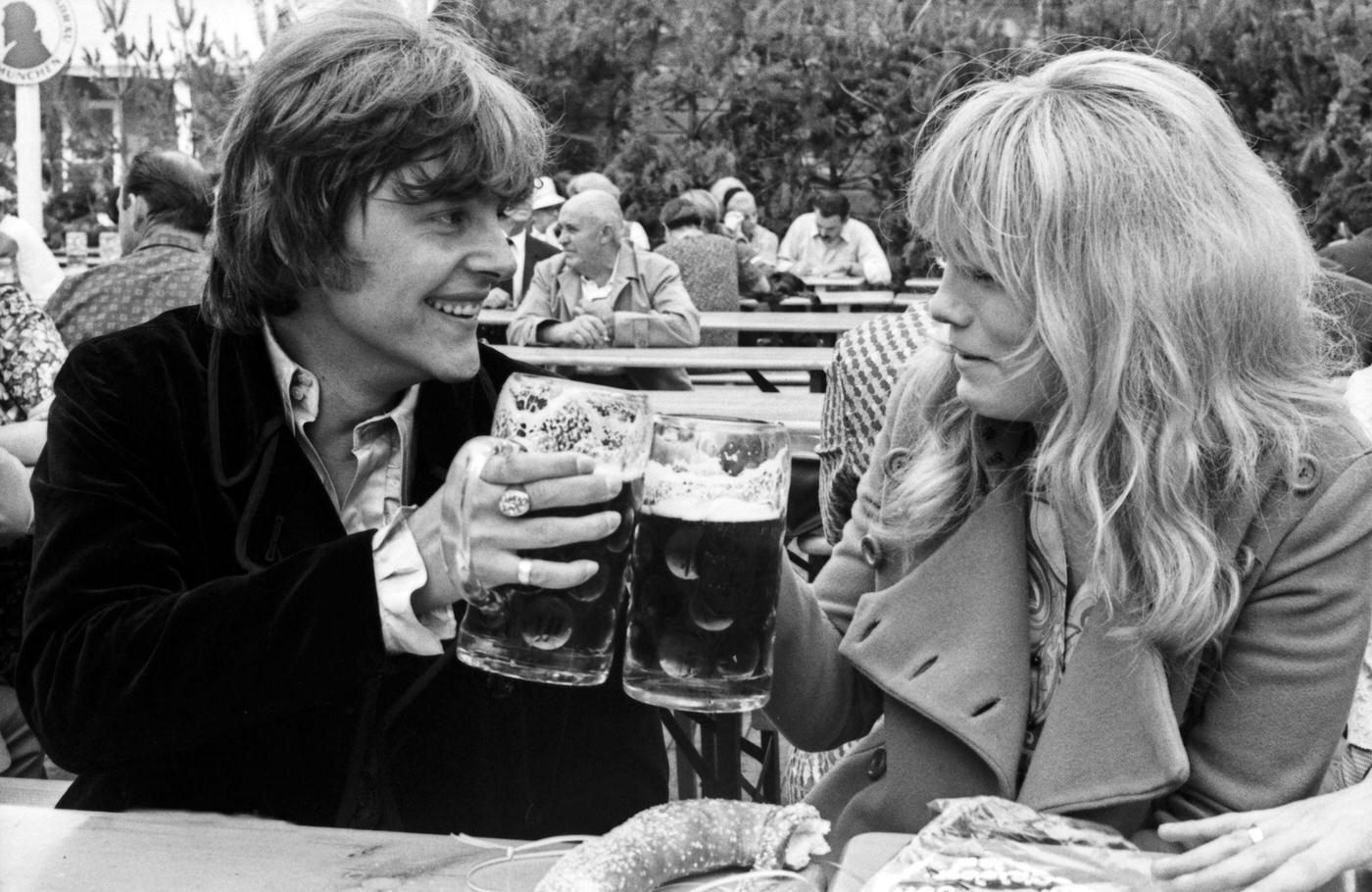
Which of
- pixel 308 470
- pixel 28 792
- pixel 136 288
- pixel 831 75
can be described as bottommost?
pixel 831 75

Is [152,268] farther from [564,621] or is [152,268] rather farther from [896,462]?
[564,621]

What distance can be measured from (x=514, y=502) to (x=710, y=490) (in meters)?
0.16

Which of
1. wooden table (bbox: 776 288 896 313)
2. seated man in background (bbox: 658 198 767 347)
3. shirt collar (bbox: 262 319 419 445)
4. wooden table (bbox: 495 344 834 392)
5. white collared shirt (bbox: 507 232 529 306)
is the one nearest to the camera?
shirt collar (bbox: 262 319 419 445)

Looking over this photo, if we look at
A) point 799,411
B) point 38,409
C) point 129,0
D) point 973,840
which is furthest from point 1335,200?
point 129,0

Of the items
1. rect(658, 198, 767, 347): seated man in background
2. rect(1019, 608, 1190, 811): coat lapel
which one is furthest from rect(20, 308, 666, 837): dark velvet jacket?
rect(658, 198, 767, 347): seated man in background

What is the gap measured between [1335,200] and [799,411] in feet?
44.5

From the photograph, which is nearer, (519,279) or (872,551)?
(872,551)

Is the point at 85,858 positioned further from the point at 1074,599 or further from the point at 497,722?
the point at 1074,599

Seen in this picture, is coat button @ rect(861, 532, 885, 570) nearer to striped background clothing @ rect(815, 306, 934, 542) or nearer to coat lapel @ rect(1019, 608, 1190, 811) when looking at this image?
coat lapel @ rect(1019, 608, 1190, 811)

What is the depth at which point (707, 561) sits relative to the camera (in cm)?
122

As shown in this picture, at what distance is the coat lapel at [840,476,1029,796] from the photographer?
5.01 ft

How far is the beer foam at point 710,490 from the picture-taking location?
1211mm

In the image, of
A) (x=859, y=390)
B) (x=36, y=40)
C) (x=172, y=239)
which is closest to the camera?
(x=859, y=390)

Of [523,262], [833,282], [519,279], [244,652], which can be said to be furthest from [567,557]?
[833,282]
